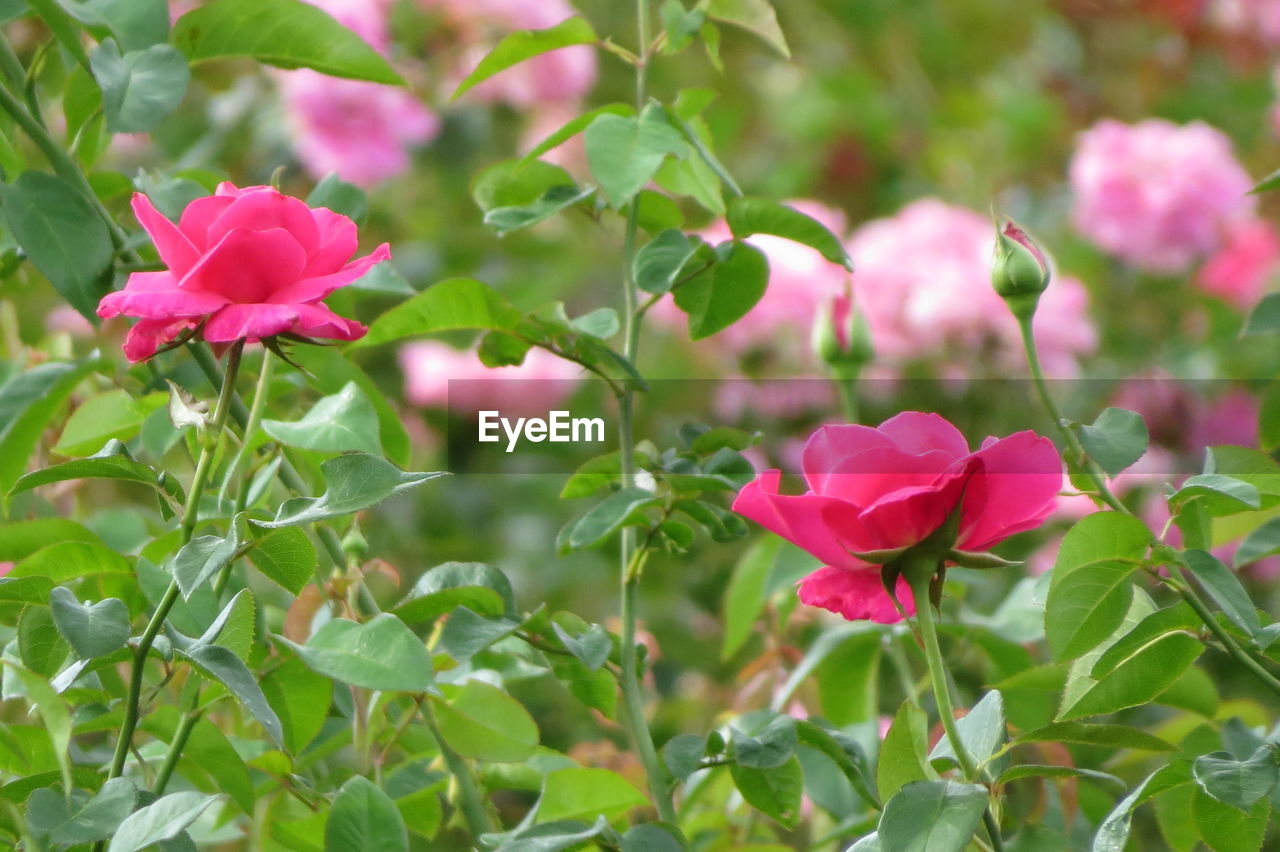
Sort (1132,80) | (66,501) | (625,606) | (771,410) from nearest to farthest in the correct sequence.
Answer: (625,606) < (66,501) < (771,410) < (1132,80)

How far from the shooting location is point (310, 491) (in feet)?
1.96

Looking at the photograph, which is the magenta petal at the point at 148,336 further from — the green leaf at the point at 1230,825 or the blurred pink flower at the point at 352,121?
the blurred pink flower at the point at 352,121

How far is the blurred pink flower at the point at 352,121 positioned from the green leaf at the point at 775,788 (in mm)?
1084

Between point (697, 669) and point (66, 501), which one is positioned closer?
point (66, 501)

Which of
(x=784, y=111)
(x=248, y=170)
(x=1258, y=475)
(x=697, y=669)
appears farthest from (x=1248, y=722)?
(x=784, y=111)

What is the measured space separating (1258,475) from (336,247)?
321mm

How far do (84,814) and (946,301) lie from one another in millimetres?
1096

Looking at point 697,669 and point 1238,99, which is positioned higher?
point 1238,99

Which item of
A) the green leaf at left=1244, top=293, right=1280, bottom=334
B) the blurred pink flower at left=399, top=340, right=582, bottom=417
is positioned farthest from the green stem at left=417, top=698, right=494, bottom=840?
the blurred pink flower at left=399, top=340, right=582, bottom=417

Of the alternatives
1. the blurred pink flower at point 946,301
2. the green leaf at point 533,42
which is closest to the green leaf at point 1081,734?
the green leaf at point 533,42

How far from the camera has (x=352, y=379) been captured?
61cm

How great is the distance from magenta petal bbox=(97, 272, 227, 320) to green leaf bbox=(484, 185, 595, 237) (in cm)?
13

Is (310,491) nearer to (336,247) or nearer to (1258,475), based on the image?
(336,247)

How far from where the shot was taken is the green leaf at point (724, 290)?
568mm
